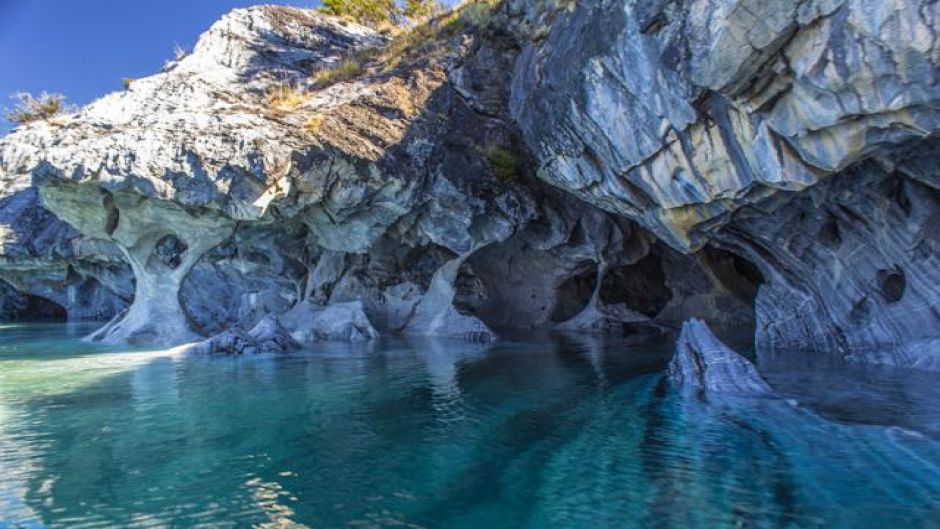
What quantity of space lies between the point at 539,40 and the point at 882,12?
10367 millimetres

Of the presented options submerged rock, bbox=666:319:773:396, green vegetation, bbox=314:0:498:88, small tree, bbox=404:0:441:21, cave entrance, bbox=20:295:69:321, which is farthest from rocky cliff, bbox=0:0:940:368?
cave entrance, bbox=20:295:69:321

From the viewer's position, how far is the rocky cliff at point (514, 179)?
10.4 metres

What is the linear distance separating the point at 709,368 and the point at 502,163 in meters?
14.2

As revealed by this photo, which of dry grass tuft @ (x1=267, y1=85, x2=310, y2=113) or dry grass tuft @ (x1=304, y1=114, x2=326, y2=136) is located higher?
dry grass tuft @ (x1=267, y1=85, x2=310, y2=113)

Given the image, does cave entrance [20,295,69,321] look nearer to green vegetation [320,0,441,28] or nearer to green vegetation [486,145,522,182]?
green vegetation [320,0,441,28]

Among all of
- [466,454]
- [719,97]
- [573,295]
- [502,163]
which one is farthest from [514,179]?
[466,454]

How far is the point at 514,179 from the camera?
2467 centimetres

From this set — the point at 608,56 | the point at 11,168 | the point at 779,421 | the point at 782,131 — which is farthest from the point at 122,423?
the point at 11,168

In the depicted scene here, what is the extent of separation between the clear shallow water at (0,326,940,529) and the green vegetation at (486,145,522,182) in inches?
482

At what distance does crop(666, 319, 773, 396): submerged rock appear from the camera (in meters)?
11.2

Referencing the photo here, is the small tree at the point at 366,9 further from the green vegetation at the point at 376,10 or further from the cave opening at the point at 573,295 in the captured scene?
the cave opening at the point at 573,295

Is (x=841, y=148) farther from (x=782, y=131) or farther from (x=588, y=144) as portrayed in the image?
(x=588, y=144)

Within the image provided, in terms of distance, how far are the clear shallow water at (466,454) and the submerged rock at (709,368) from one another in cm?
55

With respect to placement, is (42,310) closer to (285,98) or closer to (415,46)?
(285,98)
